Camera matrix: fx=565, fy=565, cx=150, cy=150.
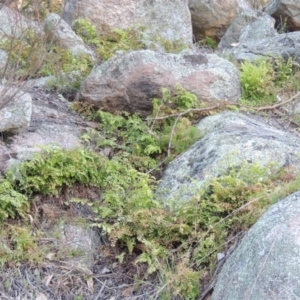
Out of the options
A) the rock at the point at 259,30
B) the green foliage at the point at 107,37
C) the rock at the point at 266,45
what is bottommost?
the rock at the point at 259,30

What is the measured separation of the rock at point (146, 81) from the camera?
6359 millimetres

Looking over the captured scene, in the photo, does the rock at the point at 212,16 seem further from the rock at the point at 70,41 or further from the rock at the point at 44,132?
the rock at the point at 44,132

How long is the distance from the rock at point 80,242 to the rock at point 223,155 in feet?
2.37

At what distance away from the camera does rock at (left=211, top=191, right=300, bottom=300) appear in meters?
3.10

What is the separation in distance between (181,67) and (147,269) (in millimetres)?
3027

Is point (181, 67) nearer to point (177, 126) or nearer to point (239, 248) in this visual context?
point (177, 126)

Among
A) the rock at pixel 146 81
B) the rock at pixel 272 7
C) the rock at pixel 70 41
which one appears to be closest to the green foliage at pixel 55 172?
the rock at pixel 146 81

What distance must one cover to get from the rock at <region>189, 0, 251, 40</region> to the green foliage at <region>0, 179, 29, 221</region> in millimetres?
7705

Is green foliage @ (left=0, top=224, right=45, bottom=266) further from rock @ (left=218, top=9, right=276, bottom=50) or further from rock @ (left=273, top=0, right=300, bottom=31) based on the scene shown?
rock @ (left=273, top=0, right=300, bottom=31)

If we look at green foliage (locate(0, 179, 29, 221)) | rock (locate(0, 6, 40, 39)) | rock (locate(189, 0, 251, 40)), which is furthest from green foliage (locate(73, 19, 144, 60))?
green foliage (locate(0, 179, 29, 221))

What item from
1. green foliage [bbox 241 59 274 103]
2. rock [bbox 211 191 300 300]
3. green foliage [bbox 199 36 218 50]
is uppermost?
rock [bbox 211 191 300 300]

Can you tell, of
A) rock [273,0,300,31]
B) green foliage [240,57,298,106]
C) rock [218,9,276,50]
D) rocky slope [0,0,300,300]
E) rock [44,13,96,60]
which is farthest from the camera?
rock [273,0,300,31]

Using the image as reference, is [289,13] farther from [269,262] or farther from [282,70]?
[269,262]

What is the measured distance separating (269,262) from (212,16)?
8.93 meters
